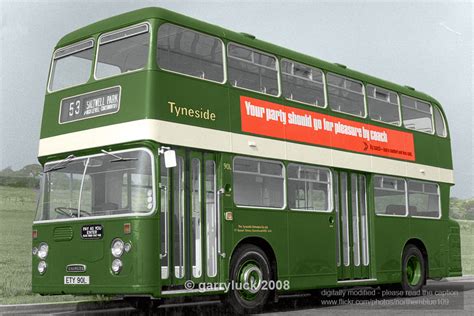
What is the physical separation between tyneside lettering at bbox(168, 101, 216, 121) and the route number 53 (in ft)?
5.02

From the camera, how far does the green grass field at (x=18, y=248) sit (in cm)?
1435

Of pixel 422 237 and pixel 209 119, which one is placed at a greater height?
pixel 209 119

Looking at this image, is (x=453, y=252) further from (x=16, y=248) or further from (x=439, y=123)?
(x=16, y=248)

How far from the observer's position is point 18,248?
2491 cm

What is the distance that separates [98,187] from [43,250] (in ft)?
4.48

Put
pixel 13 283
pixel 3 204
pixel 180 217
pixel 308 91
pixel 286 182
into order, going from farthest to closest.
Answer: pixel 3 204, pixel 13 283, pixel 308 91, pixel 286 182, pixel 180 217

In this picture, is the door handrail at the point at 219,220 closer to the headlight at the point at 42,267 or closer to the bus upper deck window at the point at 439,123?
the headlight at the point at 42,267

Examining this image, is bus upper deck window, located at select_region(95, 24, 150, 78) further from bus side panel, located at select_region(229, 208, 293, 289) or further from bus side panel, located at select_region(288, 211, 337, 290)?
bus side panel, located at select_region(288, 211, 337, 290)

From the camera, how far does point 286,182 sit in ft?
42.3

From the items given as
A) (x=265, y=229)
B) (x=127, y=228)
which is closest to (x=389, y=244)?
(x=265, y=229)

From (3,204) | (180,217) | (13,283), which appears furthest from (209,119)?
(3,204)

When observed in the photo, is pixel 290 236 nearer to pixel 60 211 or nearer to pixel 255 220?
pixel 255 220

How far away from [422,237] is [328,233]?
3.68 m

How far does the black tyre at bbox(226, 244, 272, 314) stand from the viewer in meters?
11.7
